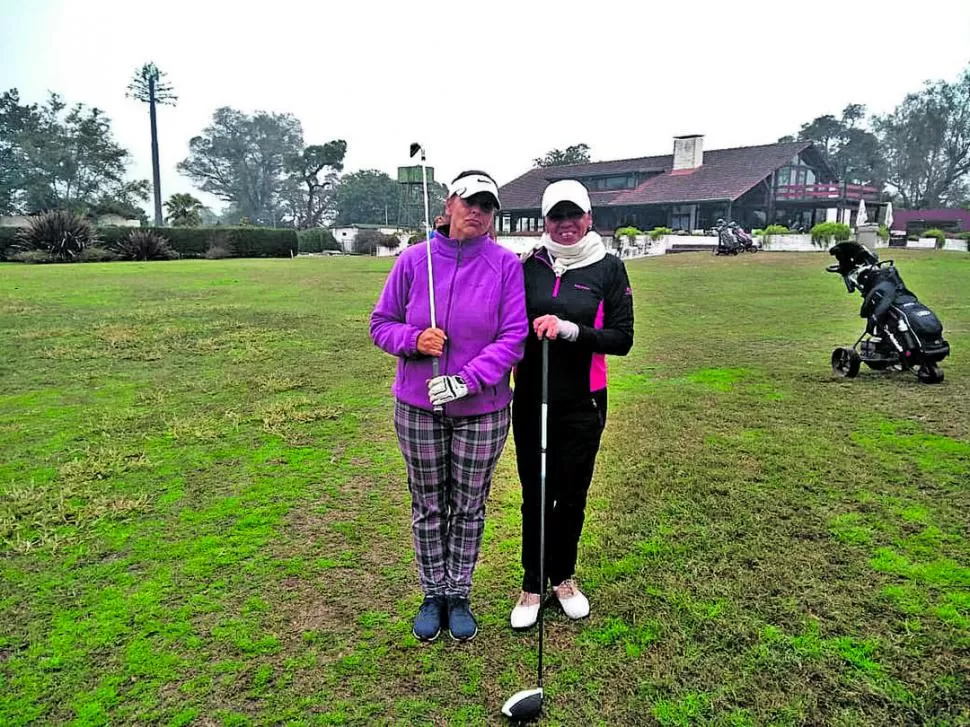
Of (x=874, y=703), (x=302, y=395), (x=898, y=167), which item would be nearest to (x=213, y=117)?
(x=898, y=167)

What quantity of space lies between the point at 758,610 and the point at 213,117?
9294 cm

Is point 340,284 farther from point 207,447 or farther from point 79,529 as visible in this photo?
point 79,529

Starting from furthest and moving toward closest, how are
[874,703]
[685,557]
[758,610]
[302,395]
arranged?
[302,395] < [685,557] < [758,610] < [874,703]

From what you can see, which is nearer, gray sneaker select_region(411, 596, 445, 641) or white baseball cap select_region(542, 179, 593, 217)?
white baseball cap select_region(542, 179, 593, 217)

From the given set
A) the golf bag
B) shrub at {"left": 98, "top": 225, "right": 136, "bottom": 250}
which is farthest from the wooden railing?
shrub at {"left": 98, "top": 225, "right": 136, "bottom": 250}

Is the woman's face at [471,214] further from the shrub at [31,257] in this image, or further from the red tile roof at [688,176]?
the red tile roof at [688,176]

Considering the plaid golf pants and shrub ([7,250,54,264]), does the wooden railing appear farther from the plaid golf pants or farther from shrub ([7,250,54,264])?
the plaid golf pants

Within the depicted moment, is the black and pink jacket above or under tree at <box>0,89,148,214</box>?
under

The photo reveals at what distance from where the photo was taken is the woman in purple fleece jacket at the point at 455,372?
2674mm

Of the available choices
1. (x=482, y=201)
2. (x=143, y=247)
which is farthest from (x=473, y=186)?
(x=143, y=247)

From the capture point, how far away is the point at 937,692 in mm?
2500

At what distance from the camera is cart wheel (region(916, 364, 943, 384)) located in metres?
7.12

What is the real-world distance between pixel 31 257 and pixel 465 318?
95.7ft

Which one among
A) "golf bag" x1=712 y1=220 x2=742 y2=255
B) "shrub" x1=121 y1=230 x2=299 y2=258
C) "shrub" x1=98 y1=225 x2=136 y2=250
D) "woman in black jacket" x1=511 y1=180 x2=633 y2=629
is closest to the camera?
"woman in black jacket" x1=511 y1=180 x2=633 y2=629
